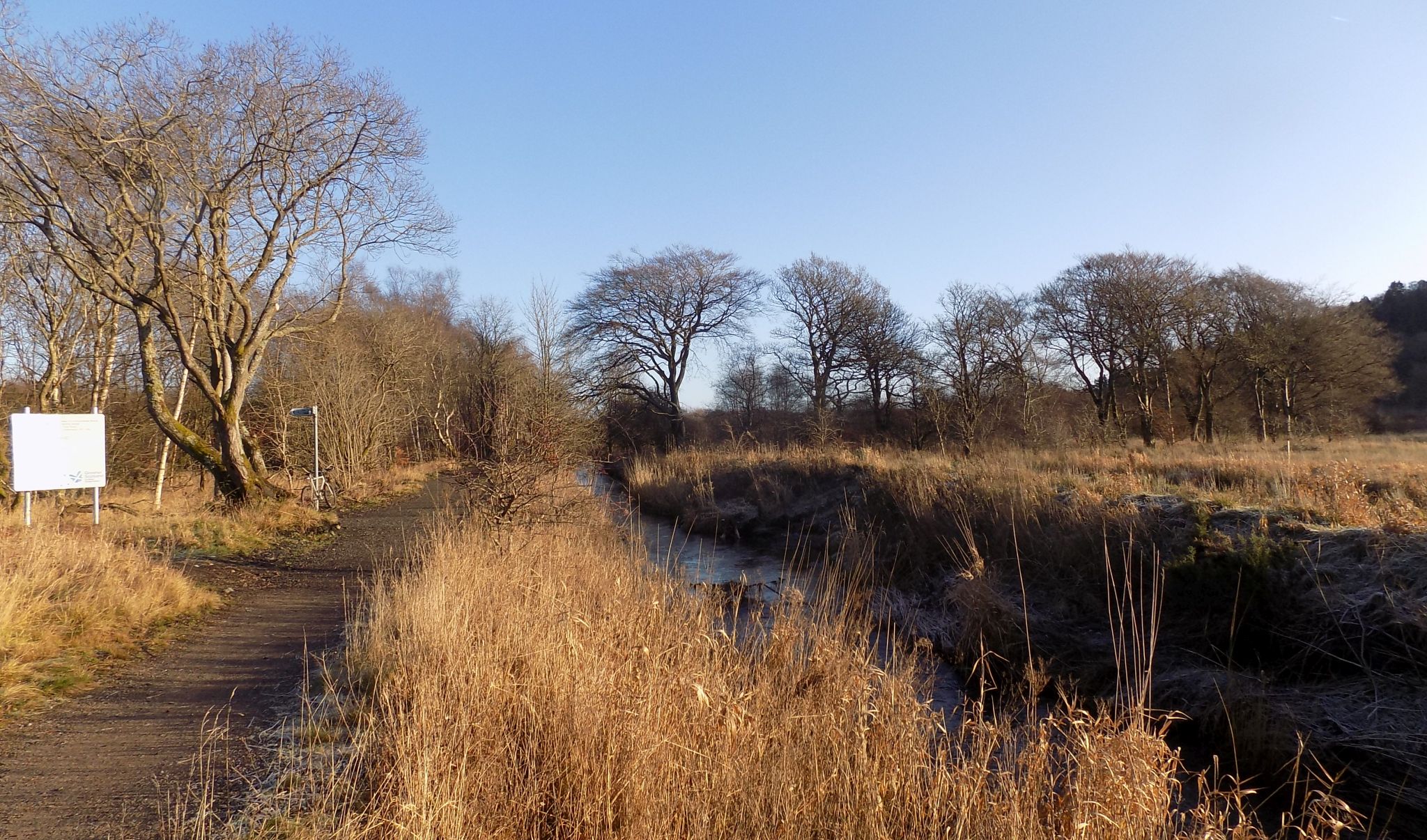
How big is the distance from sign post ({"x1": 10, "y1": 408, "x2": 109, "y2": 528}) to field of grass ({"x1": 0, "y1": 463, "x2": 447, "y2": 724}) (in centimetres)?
54

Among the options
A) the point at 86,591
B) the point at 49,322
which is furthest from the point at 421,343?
the point at 86,591

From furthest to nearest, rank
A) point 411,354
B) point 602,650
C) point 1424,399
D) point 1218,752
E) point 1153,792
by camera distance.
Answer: point 1424,399, point 411,354, point 1218,752, point 602,650, point 1153,792

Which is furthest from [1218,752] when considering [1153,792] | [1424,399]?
[1424,399]

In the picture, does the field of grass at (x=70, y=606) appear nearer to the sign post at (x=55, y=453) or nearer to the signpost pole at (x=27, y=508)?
the signpost pole at (x=27, y=508)

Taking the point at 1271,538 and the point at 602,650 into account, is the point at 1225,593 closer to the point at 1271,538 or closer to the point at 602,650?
the point at 1271,538

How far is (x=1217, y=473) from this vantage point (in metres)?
11.2

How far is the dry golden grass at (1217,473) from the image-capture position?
7988 mm

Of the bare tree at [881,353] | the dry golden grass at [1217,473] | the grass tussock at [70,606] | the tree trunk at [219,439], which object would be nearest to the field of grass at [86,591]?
the grass tussock at [70,606]

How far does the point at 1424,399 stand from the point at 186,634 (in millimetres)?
44066

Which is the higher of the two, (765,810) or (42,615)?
(42,615)

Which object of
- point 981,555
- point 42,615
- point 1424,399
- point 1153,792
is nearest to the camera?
point 1153,792

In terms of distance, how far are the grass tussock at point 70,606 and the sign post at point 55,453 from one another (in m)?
1.65

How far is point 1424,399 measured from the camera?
3228 centimetres

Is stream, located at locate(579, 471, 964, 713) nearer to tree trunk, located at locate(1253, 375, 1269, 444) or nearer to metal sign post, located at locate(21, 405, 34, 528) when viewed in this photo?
metal sign post, located at locate(21, 405, 34, 528)
